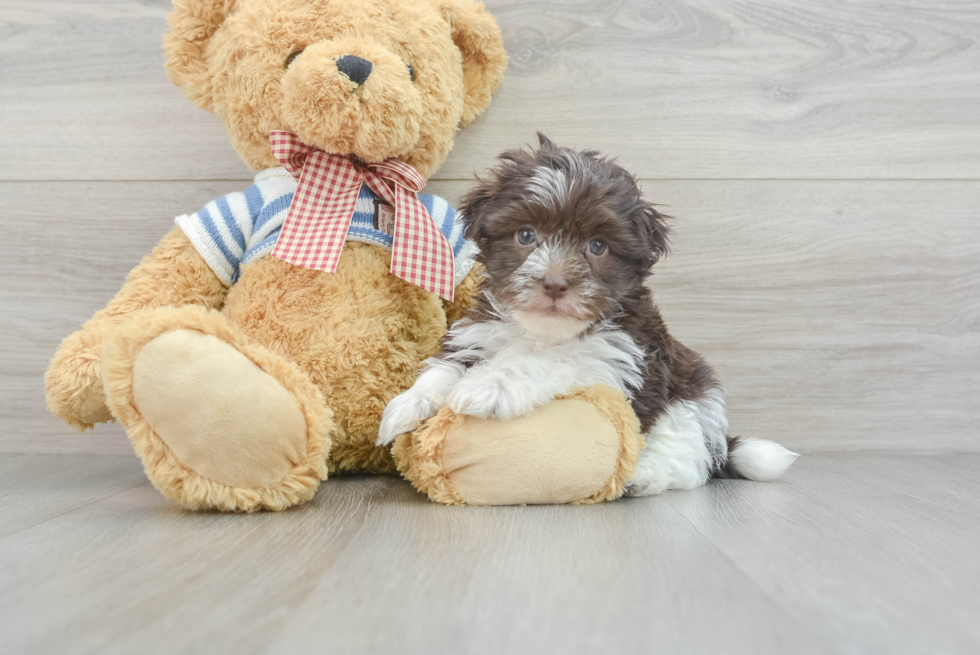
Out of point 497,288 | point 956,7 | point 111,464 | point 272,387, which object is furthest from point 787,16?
point 111,464

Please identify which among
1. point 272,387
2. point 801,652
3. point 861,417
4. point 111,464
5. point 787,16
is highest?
point 787,16

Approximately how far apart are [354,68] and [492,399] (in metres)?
0.68

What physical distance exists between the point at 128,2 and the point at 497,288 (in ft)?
4.32

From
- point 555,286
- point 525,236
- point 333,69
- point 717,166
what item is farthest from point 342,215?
point 717,166

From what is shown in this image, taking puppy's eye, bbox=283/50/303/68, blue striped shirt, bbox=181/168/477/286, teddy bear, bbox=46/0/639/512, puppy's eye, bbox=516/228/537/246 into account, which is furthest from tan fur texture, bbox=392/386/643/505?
puppy's eye, bbox=283/50/303/68

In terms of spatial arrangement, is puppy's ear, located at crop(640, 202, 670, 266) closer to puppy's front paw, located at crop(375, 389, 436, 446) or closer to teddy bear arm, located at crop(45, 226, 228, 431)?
puppy's front paw, located at crop(375, 389, 436, 446)

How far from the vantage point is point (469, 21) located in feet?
5.17

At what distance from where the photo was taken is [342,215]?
1462 mm

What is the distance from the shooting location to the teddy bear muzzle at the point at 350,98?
1.33 m

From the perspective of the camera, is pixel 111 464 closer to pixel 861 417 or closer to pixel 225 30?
pixel 225 30

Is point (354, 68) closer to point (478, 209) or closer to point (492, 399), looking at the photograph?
point (478, 209)

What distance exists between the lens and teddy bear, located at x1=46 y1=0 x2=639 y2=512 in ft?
3.67

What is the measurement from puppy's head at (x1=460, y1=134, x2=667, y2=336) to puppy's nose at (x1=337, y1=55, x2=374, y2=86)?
33 cm

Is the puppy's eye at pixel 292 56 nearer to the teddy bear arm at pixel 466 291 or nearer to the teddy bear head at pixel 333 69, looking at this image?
the teddy bear head at pixel 333 69
